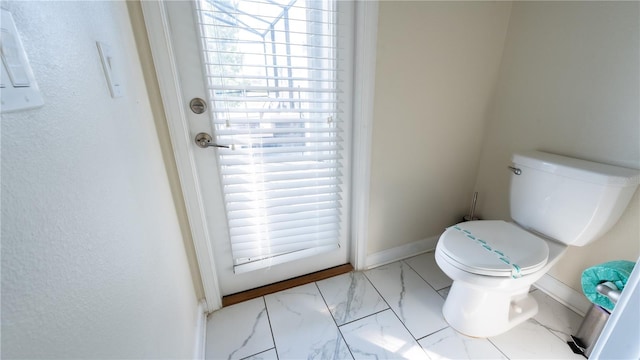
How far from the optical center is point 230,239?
1309mm

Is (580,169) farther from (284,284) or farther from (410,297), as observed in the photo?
(284,284)

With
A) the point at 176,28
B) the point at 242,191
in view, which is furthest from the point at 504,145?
the point at 176,28

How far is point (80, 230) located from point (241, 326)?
1.08 meters

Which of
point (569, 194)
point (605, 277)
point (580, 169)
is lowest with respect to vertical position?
point (605, 277)

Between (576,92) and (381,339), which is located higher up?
(576,92)

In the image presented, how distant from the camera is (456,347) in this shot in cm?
117

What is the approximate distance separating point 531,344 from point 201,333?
1.49 meters

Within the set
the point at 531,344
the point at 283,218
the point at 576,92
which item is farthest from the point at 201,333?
the point at 576,92

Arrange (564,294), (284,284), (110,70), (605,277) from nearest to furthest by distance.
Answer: (110,70), (605,277), (564,294), (284,284)

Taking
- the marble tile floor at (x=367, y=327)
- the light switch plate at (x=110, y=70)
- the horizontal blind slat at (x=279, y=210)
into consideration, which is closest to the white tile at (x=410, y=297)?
the marble tile floor at (x=367, y=327)

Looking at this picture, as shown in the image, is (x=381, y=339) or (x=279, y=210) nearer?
(x=381, y=339)

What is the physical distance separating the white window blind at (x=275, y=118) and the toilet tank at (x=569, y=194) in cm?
91

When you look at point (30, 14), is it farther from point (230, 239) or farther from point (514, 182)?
point (514, 182)

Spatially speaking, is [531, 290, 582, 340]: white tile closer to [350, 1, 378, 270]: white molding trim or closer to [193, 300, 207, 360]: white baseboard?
[350, 1, 378, 270]: white molding trim
